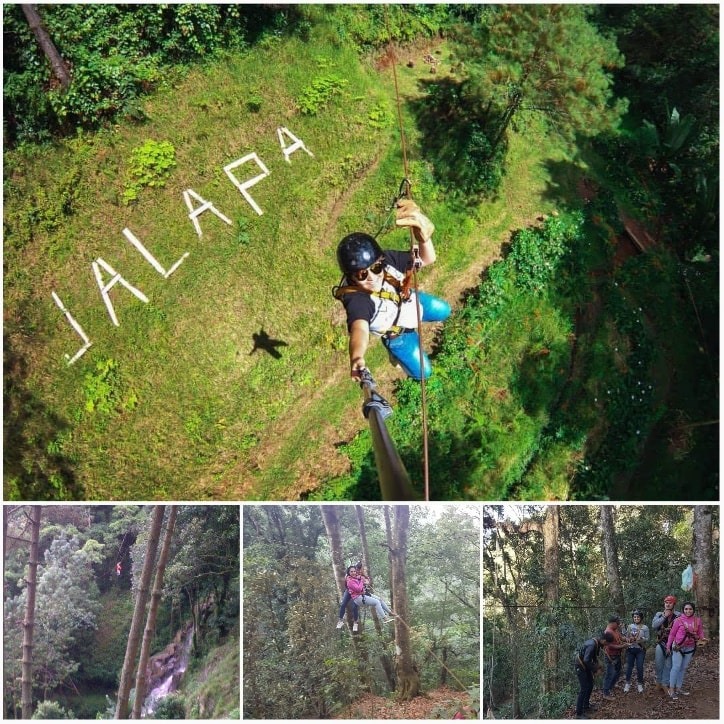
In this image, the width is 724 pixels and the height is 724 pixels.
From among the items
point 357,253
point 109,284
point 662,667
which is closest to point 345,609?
point 662,667

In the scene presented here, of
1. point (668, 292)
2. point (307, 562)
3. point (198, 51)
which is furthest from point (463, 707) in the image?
point (198, 51)

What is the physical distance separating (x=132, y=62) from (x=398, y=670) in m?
9.72

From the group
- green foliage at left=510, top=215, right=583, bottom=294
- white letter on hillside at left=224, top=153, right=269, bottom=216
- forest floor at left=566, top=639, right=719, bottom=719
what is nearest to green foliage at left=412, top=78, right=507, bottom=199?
green foliage at left=510, top=215, right=583, bottom=294

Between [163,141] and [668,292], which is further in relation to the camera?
[668,292]

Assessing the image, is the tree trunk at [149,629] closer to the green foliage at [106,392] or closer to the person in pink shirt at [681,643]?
the green foliage at [106,392]

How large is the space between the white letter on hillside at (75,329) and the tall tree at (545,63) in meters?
6.76

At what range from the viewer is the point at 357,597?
21.8 ft

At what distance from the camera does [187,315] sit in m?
8.62

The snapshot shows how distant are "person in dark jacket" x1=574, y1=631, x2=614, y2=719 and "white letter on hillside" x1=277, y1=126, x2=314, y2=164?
815 centimetres

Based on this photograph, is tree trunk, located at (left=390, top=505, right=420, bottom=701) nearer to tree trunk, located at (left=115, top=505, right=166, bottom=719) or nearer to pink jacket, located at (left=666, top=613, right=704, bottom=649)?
tree trunk, located at (left=115, top=505, right=166, bottom=719)

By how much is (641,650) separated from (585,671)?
0.73 meters

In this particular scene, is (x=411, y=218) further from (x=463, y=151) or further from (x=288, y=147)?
(x=463, y=151)

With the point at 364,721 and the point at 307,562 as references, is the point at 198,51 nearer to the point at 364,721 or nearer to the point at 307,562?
the point at 307,562

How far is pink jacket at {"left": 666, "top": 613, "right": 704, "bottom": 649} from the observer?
6738 millimetres
